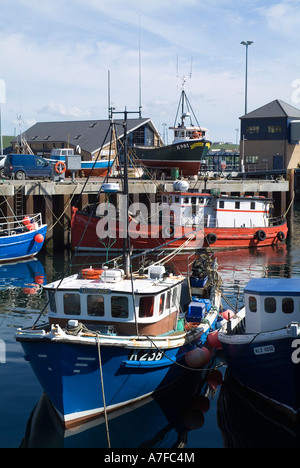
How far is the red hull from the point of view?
31.1 metres

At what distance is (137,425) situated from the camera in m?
12.1

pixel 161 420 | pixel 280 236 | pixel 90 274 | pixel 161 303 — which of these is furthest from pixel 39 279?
pixel 280 236

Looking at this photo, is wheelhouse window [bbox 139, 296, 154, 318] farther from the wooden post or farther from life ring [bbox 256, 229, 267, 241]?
the wooden post

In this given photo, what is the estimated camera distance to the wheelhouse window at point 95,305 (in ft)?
42.0

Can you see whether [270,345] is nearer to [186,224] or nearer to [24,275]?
[24,275]

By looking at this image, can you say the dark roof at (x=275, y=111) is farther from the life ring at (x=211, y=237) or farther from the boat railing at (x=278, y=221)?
the life ring at (x=211, y=237)

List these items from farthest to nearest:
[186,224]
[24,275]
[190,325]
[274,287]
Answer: [186,224], [24,275], [190,325], [274,287]

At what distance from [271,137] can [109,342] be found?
6316cm

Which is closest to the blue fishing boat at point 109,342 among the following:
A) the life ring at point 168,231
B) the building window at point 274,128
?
the life ring at point 168,231

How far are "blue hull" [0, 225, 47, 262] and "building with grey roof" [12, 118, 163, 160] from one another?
29.7m

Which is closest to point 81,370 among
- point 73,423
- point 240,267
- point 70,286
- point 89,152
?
point 73,423

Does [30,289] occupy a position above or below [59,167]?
below

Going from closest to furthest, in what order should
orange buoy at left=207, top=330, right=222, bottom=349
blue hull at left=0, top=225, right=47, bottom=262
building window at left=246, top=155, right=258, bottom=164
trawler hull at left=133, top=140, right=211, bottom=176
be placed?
1. orange buoy at left=207, top=330, right=222, bottom=349
2. blue hull at left=0, top=225, right=47, bottom=262
3. trawler hull at left=133, top=140, right=211, bottom=176
4. building window at left=246, top=155, right=258, bottom=164

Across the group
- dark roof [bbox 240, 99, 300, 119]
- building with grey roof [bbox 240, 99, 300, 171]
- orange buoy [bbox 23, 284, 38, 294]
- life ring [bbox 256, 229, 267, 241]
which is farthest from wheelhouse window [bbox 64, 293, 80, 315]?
dark roof [bbox 240, 99, 300, 119]
